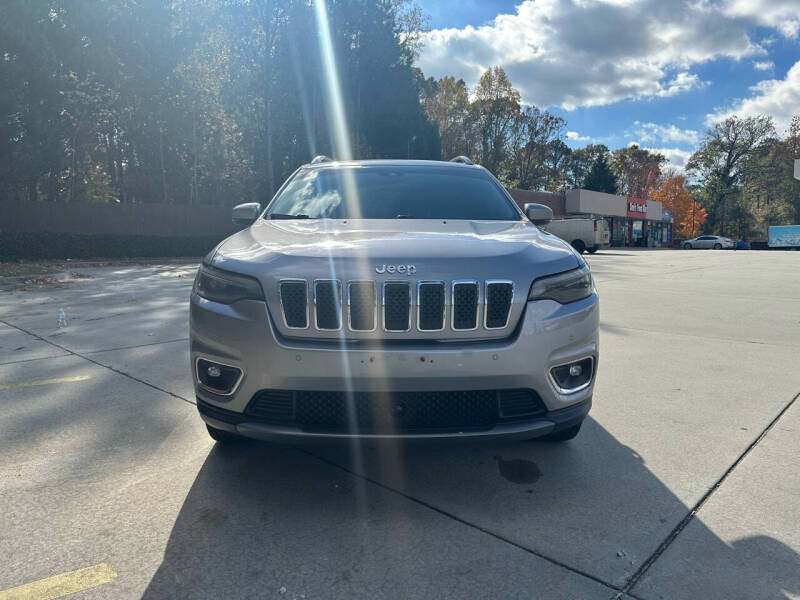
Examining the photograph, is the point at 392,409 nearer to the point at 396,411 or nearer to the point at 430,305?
the point at 396,411

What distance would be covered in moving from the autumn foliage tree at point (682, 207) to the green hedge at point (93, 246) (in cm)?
6455

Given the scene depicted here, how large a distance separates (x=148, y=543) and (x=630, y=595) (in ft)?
5.97

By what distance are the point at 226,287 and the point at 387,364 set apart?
849 mm

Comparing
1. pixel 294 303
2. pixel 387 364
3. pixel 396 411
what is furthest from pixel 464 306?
pixel 294 303

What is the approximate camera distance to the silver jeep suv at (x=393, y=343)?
2381 millimetres

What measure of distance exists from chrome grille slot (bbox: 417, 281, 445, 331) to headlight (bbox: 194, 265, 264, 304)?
694 millimetres

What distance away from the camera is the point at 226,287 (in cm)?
262

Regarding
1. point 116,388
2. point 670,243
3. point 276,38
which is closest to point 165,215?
point 276,38

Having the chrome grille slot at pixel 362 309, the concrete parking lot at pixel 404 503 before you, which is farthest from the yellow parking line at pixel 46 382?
the chrome grille slot at pixel 362 309

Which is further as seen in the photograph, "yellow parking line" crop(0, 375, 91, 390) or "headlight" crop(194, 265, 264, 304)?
"yellow parking line" crop(0, 375, 91, 390)

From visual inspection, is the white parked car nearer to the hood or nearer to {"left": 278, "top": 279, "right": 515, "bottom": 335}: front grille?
the hood

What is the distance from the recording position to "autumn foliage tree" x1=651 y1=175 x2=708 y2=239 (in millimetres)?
73312

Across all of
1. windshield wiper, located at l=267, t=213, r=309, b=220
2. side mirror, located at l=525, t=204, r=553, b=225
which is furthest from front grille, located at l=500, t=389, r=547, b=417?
side mirror, located at l=525, t=204, r=553, b=225

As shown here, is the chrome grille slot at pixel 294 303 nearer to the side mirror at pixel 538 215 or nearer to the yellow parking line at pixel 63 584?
the yellow parking line at pixel 63 584
